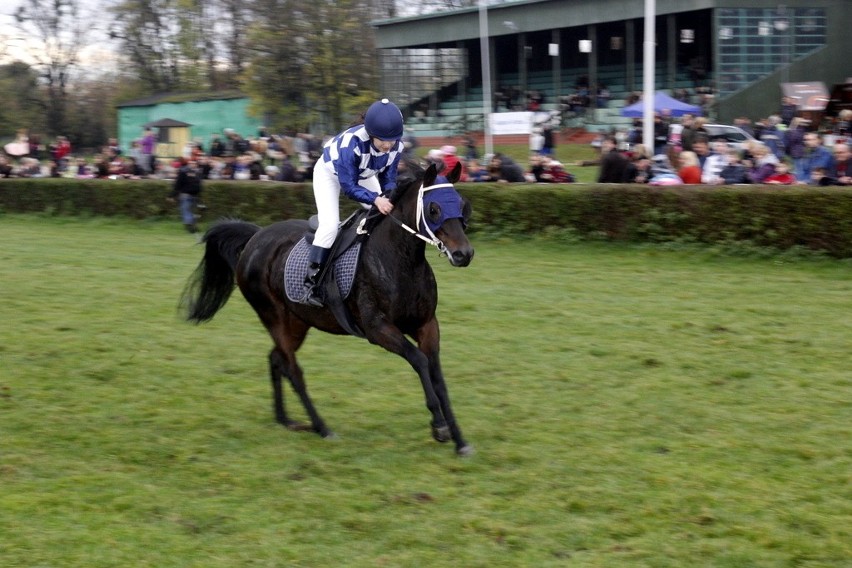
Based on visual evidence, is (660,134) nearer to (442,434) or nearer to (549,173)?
(549,173)

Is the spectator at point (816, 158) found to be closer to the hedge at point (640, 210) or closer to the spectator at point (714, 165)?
the spectator at point (714, 165)

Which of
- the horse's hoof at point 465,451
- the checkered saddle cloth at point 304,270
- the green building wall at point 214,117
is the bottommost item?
the horse's hoof at point 465,451

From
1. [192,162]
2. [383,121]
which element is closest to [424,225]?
[383,121]

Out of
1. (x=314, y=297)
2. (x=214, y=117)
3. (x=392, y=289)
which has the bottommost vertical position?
(x=314, y=297)

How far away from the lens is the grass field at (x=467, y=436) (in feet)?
15.4

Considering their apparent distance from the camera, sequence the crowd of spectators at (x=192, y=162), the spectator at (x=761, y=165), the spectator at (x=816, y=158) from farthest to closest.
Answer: the crowd of spectators at (x=192, y=162) → the spectator at (x=761, y=165) → the spectator at (x=816, y=158)

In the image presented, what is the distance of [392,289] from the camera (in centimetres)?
591

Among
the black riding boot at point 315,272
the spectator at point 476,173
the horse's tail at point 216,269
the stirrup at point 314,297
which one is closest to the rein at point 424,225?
the black riding boot at point 315,272

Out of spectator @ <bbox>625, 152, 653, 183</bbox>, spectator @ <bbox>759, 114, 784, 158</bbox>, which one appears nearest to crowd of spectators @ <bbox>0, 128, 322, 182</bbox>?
spectator @ <bbox>625, 152, 653, 183</bbox>

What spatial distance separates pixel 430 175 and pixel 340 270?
0.92 meters

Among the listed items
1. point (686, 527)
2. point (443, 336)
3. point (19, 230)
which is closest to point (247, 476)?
point (686, 527)

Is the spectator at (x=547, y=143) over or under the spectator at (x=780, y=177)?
over

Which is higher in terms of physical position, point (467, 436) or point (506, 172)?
point (506, 172)

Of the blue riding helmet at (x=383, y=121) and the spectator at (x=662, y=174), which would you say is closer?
the blue riding helmet at (x=383, y=121)
